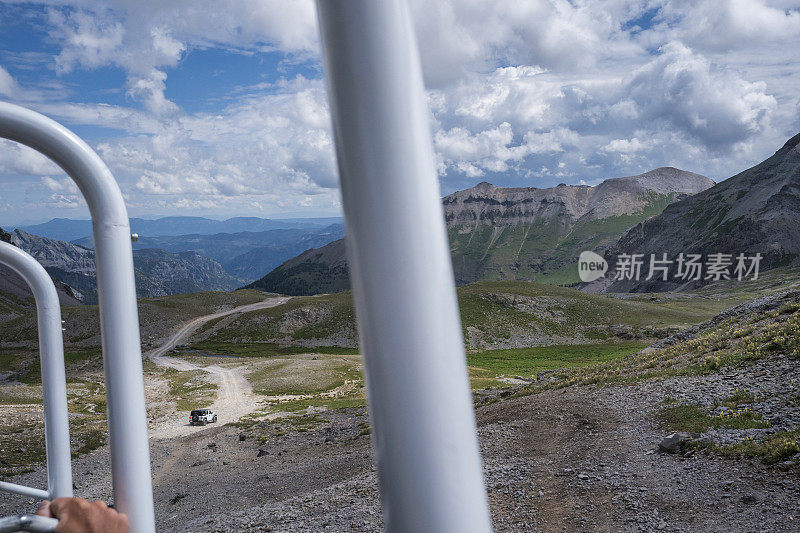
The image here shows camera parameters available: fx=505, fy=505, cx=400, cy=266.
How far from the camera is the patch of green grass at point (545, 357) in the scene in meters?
67.1

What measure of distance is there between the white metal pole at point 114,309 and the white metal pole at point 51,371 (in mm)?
2501

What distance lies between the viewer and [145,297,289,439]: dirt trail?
3972cm

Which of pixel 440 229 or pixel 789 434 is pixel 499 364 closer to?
pixel 789 434

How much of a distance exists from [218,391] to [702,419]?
2001 inches

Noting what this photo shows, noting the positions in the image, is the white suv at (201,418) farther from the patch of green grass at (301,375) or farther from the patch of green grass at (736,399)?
the patch of green grass at (736,399)

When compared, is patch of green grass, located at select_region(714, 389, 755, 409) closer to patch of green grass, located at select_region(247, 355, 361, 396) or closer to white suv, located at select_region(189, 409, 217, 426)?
white suv, located at select_region(189, 409, 217, 426)

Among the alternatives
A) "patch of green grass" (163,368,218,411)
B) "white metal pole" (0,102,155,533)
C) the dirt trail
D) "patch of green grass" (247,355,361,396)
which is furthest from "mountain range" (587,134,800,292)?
"white metal pole" (0,102,155,533)

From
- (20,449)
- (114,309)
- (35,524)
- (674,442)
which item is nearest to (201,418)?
(20,449)

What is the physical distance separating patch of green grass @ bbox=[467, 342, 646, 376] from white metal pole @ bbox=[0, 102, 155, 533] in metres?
61.3

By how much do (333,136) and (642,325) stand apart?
4173 inches

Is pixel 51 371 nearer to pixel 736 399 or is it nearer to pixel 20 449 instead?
pixel 736 399

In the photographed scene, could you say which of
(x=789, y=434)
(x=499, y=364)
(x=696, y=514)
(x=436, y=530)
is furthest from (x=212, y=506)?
(x=499, y=364)

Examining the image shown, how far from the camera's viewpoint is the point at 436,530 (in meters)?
1.10

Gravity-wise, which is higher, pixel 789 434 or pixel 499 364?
pixel 789 434
